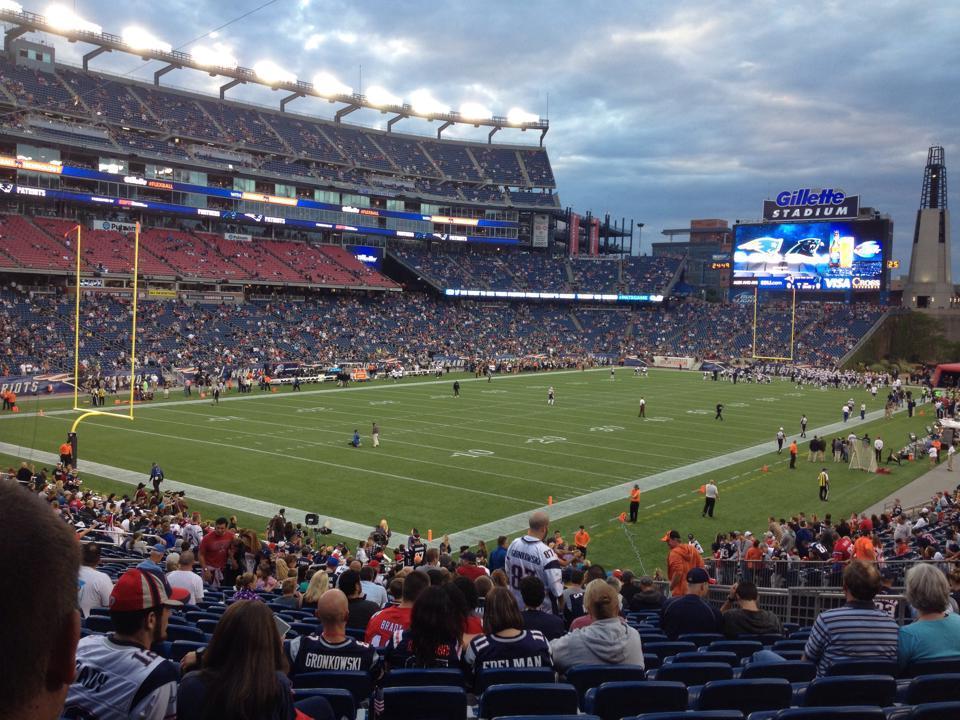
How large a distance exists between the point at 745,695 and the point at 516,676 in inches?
50.0

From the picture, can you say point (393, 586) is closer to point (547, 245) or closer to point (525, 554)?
point (525, 554)

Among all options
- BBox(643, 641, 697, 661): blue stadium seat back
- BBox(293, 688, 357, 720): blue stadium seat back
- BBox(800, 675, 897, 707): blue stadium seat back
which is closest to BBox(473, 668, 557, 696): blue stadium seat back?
BBox(293, 688, 357, 720): blue stadium seat back

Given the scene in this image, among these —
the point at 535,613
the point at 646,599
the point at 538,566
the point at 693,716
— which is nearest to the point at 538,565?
the point at 538,566

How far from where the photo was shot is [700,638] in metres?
6.89

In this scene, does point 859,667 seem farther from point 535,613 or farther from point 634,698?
point 535,613

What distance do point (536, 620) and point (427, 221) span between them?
84324 mm

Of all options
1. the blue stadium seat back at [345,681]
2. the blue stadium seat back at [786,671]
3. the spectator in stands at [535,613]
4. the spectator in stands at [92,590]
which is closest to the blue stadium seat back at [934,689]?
the blue stadium seat back at [786,671]

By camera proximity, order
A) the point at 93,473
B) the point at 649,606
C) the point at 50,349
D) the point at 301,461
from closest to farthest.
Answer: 1. the point at 649,606
2. the point at 93,473
3. the point at 301,461
4. the point at 50,349

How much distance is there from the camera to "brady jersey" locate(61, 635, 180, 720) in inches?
117

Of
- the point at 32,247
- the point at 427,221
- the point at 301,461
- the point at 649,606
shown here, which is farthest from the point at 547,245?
the point at 649,606

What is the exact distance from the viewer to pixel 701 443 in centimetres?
3309

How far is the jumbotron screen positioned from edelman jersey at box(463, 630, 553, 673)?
7910 centimetres

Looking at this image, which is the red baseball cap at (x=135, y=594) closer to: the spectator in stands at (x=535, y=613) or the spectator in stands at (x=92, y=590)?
the spectator in stands at (x=535, y=613)

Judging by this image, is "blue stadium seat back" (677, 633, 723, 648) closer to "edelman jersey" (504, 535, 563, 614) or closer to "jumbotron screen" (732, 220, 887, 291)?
"edelman jersey" (504, 535, 563, 614)
